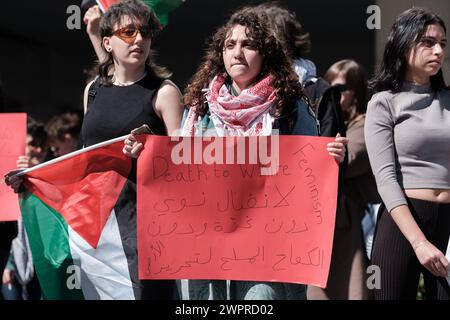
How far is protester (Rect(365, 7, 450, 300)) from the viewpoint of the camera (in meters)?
4.29

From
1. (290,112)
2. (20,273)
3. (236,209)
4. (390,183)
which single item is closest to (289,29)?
(290,112)

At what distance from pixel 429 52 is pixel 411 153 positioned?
1.42ft

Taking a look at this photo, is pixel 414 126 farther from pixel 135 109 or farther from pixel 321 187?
pixel 135 109

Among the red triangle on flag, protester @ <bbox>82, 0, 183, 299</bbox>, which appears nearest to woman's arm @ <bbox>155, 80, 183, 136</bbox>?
protester @ <bbox>82, 0, 183, 299</bbox>

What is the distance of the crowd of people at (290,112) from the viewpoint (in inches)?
169

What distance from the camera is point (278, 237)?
4488 mm

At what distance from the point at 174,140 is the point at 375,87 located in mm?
899

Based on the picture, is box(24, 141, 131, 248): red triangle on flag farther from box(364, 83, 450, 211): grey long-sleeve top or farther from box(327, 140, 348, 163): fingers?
box(364, 83, 450, 211): grey long-sleeve top

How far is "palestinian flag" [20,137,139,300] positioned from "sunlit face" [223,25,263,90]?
25.4 inches

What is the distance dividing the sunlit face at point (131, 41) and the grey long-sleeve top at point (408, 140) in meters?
1.07

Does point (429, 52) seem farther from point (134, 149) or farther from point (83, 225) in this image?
point (83, 225)

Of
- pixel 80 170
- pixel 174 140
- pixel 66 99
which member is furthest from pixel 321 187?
pixel 66 99

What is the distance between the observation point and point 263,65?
459 cm

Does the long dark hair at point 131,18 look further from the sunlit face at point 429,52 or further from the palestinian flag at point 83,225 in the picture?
the sunlit face at point 429,52
